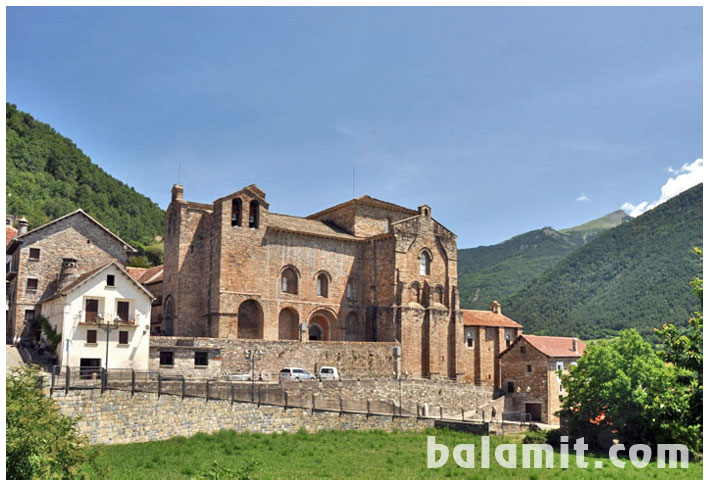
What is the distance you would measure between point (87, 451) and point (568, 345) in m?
43.4

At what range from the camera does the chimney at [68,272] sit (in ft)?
129

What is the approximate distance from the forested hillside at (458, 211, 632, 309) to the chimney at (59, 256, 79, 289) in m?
104

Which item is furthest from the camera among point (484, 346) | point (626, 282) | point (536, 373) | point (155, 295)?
point (626, 282)

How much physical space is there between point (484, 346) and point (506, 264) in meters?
115

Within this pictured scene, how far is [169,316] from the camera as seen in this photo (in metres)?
46.8

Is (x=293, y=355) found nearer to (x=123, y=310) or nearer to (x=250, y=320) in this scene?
(x=250, y=320)

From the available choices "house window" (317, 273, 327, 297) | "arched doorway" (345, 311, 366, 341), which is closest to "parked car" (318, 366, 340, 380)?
"arched doorway" (345, 311, 366, 341)

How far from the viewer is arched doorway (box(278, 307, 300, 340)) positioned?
48.2 meters

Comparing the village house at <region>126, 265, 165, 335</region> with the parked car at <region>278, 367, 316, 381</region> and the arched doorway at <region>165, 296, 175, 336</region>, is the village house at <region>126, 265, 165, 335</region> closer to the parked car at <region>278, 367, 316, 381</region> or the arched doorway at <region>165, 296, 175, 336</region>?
the arched doorway at <region>165, 296, 175, 336</region>

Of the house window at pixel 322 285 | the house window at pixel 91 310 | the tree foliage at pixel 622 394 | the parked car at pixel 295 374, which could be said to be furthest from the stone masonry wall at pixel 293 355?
the tree foliage at pixel 622 394

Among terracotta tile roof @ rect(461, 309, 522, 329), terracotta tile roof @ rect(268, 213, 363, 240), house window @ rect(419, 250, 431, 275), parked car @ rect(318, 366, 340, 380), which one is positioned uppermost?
terracotta tile roof @ rect(268, 213, 363, 240)

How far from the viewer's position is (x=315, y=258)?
163 ft

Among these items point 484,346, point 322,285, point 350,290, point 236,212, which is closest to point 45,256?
point 236,212
